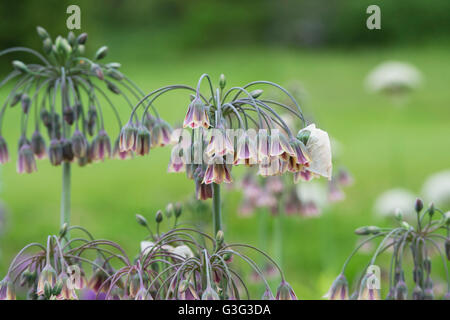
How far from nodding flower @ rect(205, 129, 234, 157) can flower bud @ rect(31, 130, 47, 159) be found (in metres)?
0.76

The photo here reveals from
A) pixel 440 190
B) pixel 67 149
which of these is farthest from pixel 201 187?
pixel 440 190

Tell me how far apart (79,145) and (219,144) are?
63 cm

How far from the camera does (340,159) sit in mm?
6883

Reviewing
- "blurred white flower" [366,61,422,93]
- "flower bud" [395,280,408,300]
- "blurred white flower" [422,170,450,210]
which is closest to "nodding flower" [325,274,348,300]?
"flower bud" [395,280,408,300]

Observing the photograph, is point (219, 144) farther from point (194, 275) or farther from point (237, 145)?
point (194, 275)

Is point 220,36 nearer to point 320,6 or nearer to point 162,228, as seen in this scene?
point 320,6

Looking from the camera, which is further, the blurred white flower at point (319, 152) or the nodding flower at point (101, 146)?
the nodding flower at point (101, 146)

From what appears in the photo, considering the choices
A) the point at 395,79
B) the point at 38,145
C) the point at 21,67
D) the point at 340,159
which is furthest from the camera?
the point at 340,159

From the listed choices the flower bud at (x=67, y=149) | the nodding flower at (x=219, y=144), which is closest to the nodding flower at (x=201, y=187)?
the nodding flower at (x=219, y=144)

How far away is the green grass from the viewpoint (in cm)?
498

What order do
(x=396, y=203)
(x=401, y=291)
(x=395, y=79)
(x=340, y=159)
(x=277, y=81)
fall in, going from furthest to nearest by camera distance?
(x=277, y=81) < (x=340, y=159) < (x=395, y=79) < (x=396, y=203) < (x=401, y=291)

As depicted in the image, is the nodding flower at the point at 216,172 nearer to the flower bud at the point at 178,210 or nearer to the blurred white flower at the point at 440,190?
the flower bud at the point at 178,210

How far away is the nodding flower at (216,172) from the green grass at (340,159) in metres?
1.44

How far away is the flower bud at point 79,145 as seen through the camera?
1889 millimetres
